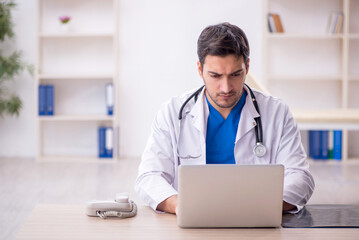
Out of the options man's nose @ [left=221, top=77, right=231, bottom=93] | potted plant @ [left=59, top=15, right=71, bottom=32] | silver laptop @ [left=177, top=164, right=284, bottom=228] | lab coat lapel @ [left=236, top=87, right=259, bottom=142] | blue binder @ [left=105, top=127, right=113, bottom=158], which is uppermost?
potted plant @ [left=59, top=15, right=71, bottom=32]

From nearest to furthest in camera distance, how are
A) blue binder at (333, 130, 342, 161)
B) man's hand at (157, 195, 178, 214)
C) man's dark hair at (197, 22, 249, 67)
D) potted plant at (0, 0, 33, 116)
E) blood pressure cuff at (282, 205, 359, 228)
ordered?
blood pressure cuff at (282, 205, 359, 228), man's hand at (157, 195, 178, 214), man's dark hair at (197, 22, 249, 67), potted plant at (0, 0, 33, 116), blue binder at (333, 130, 342, 161)

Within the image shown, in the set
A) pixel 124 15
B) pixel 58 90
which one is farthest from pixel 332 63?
pixel 58 90

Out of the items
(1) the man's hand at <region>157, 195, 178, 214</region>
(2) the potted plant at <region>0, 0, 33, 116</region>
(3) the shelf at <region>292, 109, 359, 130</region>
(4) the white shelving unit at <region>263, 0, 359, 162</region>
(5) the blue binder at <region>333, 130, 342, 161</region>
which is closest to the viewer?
(1) the man's hand at <region>157, 195, 178, 214</region>

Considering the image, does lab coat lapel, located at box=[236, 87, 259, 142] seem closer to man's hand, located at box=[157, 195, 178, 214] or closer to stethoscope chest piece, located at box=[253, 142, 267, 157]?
stethoscope chest piece, located at box=[253, 142, 267, 157]

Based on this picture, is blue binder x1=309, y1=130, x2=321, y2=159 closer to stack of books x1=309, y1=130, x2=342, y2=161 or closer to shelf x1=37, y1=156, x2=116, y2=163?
stack of books x1=309, y1=130, x2=342, y2=161

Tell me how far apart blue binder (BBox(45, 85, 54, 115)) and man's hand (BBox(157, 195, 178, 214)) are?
3.80 metres

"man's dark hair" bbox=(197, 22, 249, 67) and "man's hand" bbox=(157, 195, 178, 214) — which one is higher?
"man's dark hair" bbox=(197, 22, 249, 67)

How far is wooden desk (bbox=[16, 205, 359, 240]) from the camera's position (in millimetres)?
1362

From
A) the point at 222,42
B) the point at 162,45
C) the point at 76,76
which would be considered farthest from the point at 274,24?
the point at 222,42

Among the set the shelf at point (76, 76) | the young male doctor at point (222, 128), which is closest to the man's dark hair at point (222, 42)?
the young male doctor at point (222, 128)

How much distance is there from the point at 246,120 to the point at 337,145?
3.56 metres

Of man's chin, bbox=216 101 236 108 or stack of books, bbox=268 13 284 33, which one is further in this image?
stack of books, bbox=268 13 284 33

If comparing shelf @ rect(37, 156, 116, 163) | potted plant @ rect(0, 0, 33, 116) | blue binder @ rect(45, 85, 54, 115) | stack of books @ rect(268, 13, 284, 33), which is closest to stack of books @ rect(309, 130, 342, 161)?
stack of books @ rect(268, 13, 284, 33)

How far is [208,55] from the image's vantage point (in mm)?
1801
